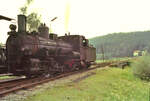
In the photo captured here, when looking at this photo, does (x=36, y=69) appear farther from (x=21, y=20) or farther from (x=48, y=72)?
(x=21, y=20)

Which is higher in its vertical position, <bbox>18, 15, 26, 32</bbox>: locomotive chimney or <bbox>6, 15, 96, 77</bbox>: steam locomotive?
<bbox>18, 15, 26, 32</bbox>: locomotive chimney

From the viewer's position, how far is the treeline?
116500 mm

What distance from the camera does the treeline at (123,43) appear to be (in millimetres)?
116500

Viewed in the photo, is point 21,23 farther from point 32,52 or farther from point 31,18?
point 31,18

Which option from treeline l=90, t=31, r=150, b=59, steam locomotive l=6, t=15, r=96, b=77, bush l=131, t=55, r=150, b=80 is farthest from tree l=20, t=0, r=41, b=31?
treeline l=90, t=31, r=150, b=59

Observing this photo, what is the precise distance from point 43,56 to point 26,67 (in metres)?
1.85

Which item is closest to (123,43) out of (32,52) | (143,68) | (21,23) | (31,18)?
(31,18)

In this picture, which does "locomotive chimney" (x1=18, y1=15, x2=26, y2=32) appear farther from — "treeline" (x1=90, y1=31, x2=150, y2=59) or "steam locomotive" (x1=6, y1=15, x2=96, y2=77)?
"treeline" (x1=90, y1=31, x2=150, y2=59)

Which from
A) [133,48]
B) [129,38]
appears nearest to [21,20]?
[133,48]

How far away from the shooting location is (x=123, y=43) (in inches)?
4990

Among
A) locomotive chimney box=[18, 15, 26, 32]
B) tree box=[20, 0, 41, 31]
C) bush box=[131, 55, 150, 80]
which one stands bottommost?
bush box=[131, 55, 150, 80]

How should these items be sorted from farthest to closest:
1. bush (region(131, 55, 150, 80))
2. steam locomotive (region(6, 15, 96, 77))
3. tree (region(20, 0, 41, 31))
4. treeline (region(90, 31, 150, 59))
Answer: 1. treeline (region(90, 31, 150, 59))
2. tree (region(20, 0, 41, 31))
3. bush (region(131, 55, 150, 80))
4. steam locomotive (region(6, 15, 96, 77))

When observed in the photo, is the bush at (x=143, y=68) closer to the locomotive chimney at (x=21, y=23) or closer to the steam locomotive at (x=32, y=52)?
the steam locomotive at (x=32, y=52)

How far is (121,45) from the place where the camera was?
124875mm
